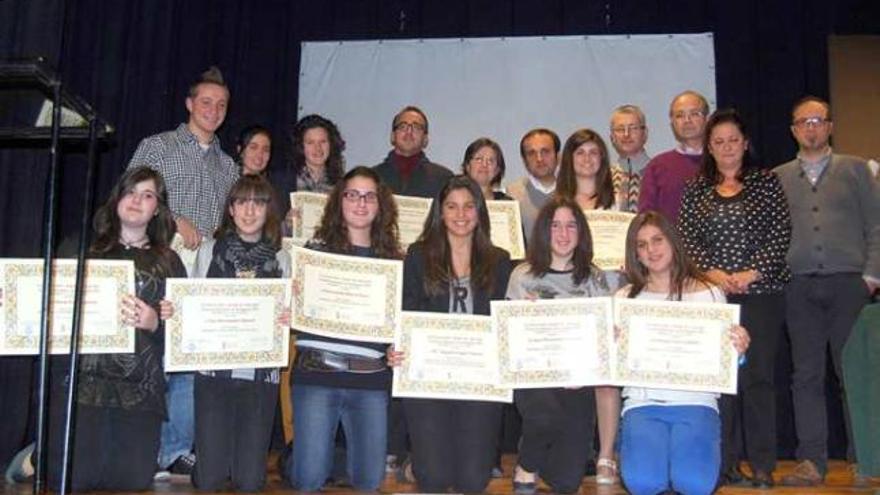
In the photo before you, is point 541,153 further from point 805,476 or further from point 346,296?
point 805,476

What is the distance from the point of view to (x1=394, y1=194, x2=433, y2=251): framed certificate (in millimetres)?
5273

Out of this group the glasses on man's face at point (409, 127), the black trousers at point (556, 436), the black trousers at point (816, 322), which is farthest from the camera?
the glasses on man's face at point (409, 127)

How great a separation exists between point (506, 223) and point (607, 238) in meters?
0.61

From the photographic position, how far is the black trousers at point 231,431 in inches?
171

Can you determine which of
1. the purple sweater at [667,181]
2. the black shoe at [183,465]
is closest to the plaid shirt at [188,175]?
the black shoe at [183,465]

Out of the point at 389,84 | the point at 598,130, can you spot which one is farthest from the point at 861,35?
the point at 389,84

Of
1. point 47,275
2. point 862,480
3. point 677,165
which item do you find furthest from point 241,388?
point 862,480

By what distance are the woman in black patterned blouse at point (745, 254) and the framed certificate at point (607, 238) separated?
33 cm

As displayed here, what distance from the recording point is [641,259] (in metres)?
4.47

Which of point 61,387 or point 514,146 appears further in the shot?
point 514,146

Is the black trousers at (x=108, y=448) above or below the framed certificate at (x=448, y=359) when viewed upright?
below

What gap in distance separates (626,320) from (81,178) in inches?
188

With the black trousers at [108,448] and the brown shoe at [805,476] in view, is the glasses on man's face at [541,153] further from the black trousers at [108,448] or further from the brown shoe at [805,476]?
the black trousers at [108,448]

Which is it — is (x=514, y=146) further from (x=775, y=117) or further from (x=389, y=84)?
(x=775, y=117)
